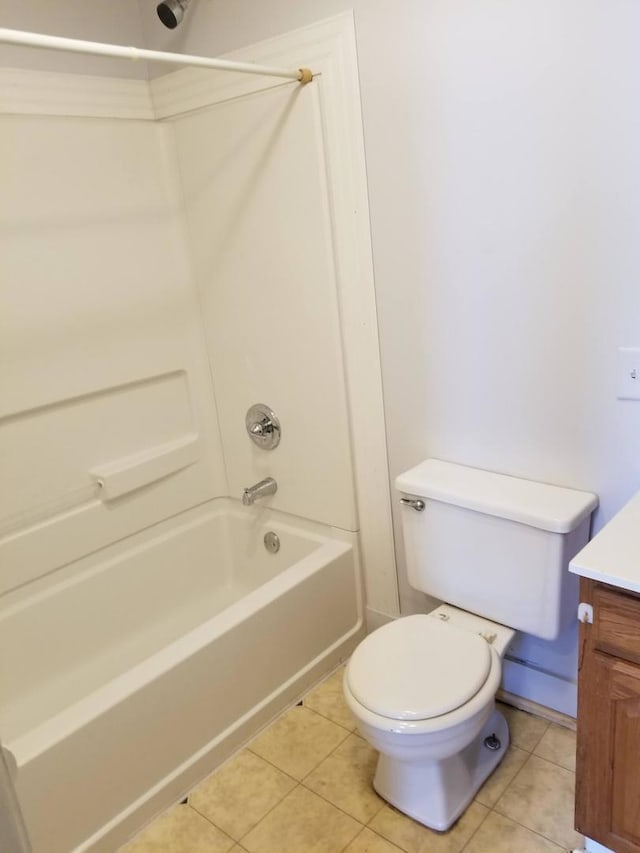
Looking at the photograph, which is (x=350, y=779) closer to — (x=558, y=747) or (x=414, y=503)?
(x=558, y=747)

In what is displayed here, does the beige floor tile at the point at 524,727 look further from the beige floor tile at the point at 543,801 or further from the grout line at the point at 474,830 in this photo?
the grout line at the point at 474,830

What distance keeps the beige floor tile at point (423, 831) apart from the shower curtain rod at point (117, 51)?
1.89 metres

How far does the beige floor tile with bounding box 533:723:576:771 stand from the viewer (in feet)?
5.72

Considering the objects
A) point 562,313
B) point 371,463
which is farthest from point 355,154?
point 371,463

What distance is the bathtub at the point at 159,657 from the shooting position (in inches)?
61.0

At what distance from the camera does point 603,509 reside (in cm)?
163

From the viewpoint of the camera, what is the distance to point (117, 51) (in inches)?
52.5

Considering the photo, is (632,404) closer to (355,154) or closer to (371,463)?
(371,463)

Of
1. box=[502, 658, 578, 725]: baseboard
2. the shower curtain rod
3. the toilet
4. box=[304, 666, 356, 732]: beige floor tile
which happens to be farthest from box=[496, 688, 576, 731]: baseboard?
the shower curtain rod

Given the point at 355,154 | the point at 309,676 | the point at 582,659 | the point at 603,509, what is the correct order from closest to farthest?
the point at 582,659 → the point at 603,509 → the point at 355,154 → the point at 309,676

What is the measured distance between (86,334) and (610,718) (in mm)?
1819

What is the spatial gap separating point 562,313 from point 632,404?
0.90 ft

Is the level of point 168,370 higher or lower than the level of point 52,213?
lower

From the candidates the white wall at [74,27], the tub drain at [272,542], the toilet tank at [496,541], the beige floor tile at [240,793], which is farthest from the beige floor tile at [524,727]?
the white wall at [74,27]
